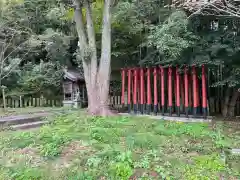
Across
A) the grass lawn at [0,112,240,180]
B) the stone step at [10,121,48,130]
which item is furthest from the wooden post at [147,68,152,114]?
the stone step at [10,121,48,130]

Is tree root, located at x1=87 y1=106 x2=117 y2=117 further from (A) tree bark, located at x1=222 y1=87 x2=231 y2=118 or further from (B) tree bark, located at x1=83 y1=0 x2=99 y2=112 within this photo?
(A) tree bark, located at x1=222 y1=87 x2=231 y2=118

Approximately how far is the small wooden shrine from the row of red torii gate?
3572 mm

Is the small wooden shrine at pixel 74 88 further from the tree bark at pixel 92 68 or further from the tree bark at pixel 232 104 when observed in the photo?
the tree bark at pixel 232 104

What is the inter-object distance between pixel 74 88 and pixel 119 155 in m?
9.74

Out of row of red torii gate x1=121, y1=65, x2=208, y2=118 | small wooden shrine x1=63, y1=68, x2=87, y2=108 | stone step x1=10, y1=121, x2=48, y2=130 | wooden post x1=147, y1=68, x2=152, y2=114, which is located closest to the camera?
stone step x1=10, y1=121, x2=48, y2=130

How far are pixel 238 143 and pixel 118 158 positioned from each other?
2708mm

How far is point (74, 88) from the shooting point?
14352 millimetres

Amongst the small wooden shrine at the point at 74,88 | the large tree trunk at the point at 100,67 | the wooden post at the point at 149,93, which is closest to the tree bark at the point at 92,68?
the large tree trunk at the point at 100,67

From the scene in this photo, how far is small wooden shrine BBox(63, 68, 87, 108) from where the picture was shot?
1401 cm

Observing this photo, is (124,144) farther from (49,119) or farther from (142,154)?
(49,119)

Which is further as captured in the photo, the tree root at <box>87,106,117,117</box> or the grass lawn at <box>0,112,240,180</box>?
the tree root at <box>87,106,117,117</box>

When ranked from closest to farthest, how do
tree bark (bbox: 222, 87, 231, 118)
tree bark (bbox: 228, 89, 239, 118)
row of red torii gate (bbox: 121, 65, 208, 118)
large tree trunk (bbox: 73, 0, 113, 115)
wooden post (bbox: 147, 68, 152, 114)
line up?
1. row of red torii gate (bbox: 121, 65, 208, 118)
2. large tree trunk (bbox: 73, 0, 113, 115)
3. tree bark (bbox: 228, 89, 239, 118)
4. tree bark (bbox: 222, 87, 231, 118)
5. wooden post (bbox: 147, 68, 152, 114)

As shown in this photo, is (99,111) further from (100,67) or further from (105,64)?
(105,64)

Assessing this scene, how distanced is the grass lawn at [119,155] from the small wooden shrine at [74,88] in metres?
7.31
